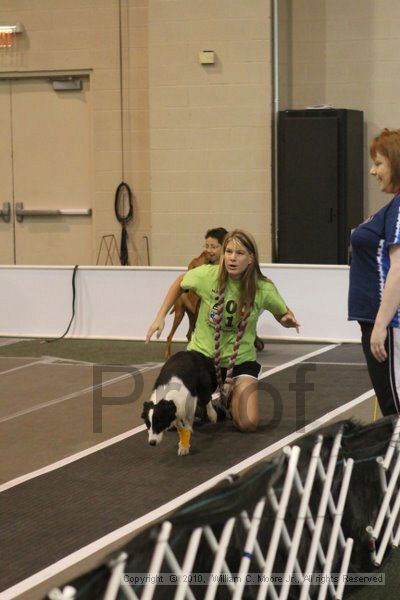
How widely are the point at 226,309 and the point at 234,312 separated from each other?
5 centimetres

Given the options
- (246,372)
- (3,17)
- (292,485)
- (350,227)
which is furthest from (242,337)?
(3,17)

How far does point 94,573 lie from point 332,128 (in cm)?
888

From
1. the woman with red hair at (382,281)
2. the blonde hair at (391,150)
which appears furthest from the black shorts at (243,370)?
the blonde hair at (391,150)

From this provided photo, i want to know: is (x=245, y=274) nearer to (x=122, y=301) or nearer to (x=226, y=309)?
(x=226, y=309)

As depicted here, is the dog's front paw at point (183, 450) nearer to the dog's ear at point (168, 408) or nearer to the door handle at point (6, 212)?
the dog's ear at point (168, 408)

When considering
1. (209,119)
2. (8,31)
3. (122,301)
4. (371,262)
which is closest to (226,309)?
(371,262)

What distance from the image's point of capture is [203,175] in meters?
10.9

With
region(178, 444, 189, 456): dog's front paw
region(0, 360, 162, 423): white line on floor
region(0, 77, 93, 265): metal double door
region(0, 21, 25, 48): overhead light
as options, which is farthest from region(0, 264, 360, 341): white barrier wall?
region(178, 444, 189, 456): dog's front paw

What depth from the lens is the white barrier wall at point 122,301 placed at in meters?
8.70

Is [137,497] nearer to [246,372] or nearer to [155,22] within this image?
[246,372]

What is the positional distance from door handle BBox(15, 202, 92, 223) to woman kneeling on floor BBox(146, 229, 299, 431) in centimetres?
628

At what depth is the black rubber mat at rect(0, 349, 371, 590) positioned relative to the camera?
3896mm

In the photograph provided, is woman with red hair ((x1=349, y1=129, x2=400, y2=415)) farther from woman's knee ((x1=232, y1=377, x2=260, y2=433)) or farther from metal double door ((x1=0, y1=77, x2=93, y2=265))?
metal double door ((x1=0, y1=77, x2=93, y2=265))

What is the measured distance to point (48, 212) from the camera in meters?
11.9
